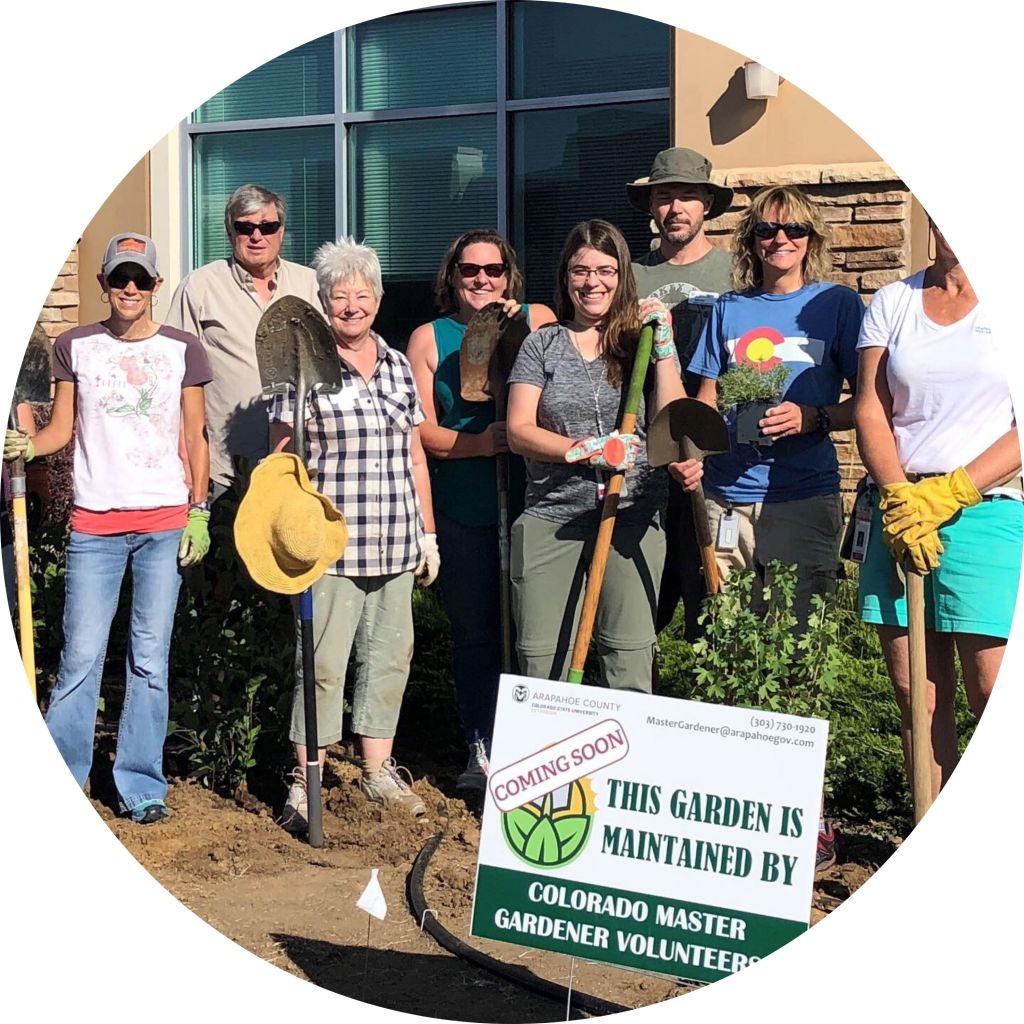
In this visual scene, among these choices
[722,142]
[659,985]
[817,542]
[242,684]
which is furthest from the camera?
[722,142]

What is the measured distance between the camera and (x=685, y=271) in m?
4.72

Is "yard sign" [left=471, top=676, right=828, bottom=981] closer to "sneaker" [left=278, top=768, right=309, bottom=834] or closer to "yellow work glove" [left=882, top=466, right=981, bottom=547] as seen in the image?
"yellow work glove" [left=882, top=466, right=981, bottom=547]

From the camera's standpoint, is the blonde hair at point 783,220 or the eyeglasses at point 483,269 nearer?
the blonde hair at point 783,220

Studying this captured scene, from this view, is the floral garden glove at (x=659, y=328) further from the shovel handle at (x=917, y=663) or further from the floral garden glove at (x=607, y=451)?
the shovel handle at (x=917, y=663)

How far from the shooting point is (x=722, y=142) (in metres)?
6.55

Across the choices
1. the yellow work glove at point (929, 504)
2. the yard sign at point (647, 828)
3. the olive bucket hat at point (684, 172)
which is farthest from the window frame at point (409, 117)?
the yard sign at point (647, 828)

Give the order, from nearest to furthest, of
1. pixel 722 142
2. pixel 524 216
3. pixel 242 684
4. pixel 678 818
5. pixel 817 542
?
1. pixel 678 818
2. pixel 817 542
3. pixel 242 684
4. pixel 722 142
5. pixel 524 216

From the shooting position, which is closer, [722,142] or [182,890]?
[182,890]

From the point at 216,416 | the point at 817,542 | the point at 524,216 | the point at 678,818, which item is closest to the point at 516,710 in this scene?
the point at 678,818

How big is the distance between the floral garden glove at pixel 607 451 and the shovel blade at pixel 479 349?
65 cm

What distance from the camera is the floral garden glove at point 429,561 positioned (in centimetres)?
482

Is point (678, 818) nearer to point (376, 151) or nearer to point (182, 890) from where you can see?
point (182, 890)

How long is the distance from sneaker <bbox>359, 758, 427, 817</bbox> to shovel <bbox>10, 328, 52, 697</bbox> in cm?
118

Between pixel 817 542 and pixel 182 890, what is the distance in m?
2.26
